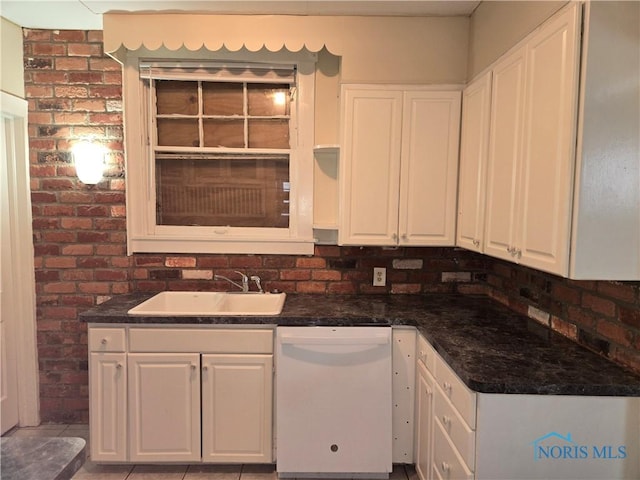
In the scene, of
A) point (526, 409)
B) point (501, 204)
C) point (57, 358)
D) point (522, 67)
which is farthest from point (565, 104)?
point (57, 358)

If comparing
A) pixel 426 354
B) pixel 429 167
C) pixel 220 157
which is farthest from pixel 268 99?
pixel 426 354

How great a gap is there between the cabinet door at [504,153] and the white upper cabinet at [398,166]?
38 cm

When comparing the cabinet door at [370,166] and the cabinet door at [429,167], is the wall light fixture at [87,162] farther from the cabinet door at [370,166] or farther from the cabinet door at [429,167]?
the cabinet door at [429,167]

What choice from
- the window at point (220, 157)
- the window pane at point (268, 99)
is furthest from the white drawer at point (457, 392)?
the window pane at point (268, 99)

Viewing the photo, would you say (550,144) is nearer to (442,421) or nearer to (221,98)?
(442,421)

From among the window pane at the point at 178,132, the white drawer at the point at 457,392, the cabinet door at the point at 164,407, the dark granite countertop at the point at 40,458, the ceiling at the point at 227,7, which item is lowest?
the cabinet door at the point at 164,407

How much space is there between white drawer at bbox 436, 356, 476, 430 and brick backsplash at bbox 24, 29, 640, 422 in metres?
0.90

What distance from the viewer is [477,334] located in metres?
1.85

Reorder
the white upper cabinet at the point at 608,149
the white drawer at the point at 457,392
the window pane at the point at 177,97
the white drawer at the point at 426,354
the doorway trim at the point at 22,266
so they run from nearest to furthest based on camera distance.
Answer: the white upper cabinet at the point at 608,149 → the white drawer at the point at 457,392 → the white drawer at the point at 426,354 → the doorway trim at the point at 22,266 → the window pane at the point at 177,97

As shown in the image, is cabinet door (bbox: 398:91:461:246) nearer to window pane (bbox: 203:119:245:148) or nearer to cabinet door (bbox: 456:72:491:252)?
cabinet door (bbox: 456:72:491:252)

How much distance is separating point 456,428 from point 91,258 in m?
2.35

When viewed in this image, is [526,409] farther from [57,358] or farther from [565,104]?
[57,358]

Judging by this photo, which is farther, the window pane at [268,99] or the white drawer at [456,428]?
the window pane at [268,99]

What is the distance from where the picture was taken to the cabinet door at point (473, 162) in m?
1.99
